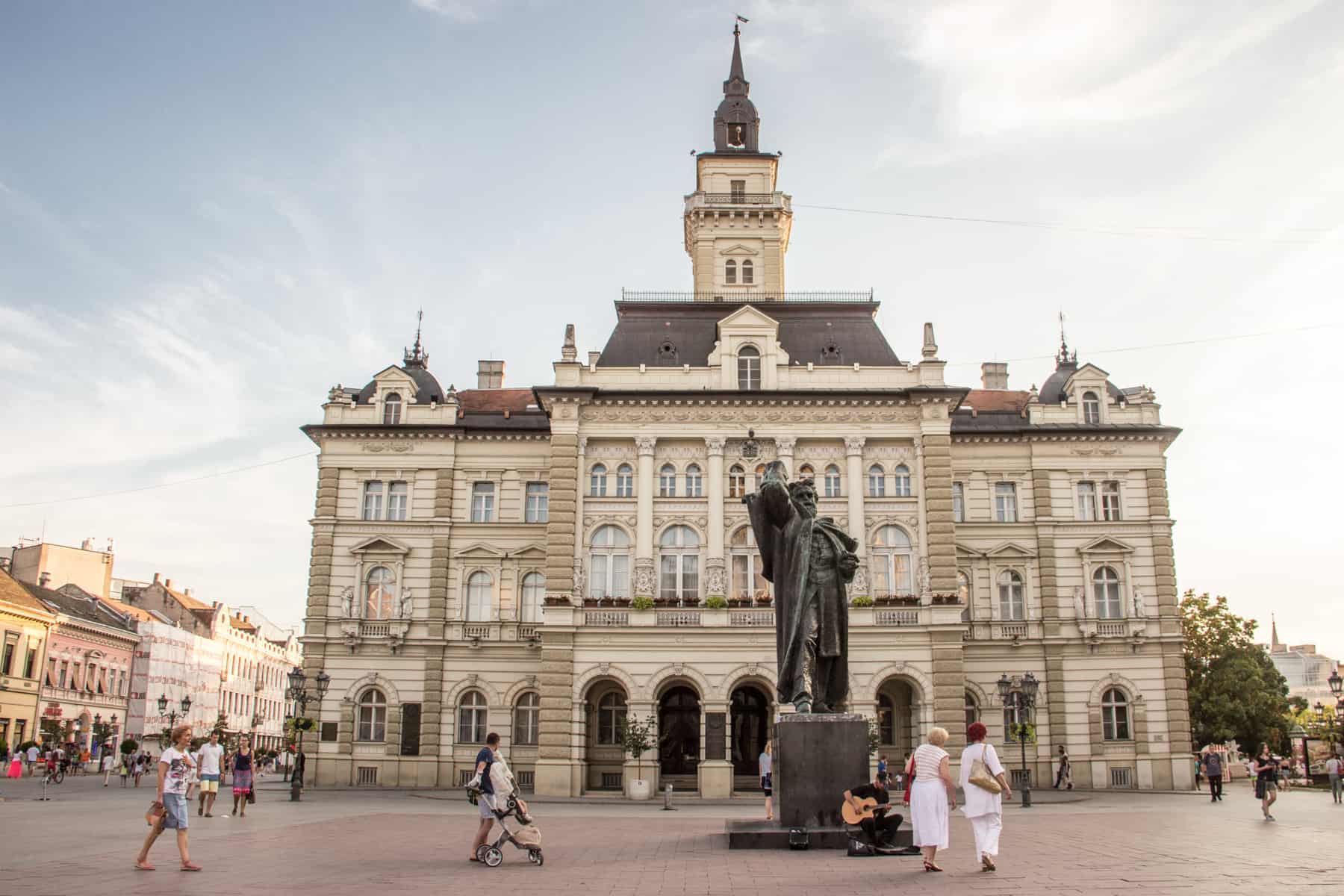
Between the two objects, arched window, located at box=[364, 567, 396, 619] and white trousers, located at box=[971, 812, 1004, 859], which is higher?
arched window, located at box=[364, 567, 396, 619]

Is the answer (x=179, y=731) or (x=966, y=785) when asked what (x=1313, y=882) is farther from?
(x=179, y=731)

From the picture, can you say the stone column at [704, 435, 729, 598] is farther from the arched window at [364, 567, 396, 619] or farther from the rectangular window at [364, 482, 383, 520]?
the rectangular window at [364, 482, 383, 520]

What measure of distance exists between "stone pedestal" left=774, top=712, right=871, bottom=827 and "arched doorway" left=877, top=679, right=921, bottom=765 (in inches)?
1187

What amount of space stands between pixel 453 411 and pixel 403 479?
12.0ft

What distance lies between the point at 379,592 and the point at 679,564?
1346 centimetres

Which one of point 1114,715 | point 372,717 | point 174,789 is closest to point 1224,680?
point 1114,715

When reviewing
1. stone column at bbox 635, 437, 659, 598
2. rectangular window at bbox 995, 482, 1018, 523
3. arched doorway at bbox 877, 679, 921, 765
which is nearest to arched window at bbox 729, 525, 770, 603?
stone column at bbox 635, 437, 659, 598

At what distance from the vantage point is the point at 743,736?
1773 inches

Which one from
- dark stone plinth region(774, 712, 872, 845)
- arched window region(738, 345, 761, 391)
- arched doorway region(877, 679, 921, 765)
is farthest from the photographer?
arched window region(738, 345, 761, 391)

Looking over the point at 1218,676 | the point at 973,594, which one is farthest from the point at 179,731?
the point at 1218,676

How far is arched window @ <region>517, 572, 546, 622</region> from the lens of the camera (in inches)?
1897

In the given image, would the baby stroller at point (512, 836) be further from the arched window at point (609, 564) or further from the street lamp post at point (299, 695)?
the arched window at point (609, 564)

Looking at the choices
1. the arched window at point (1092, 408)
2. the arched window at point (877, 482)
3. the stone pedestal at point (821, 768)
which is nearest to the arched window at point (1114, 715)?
the arched window at point (1092, 408)

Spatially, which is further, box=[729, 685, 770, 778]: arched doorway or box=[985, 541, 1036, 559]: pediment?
box=[985, 541, 1036, 559]: pediment
